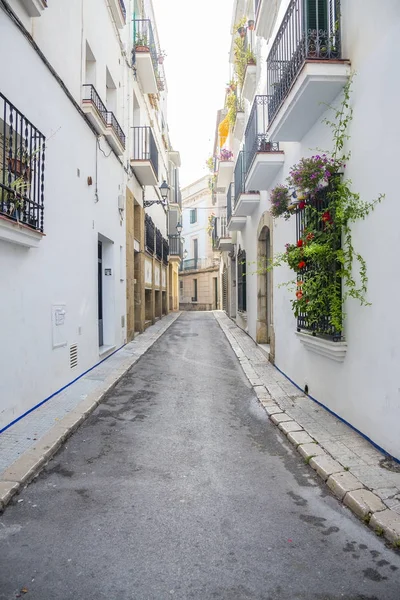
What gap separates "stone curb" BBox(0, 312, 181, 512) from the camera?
3.31 m

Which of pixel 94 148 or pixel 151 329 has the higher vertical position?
pixel 94 148

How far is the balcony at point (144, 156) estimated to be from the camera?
12173mm

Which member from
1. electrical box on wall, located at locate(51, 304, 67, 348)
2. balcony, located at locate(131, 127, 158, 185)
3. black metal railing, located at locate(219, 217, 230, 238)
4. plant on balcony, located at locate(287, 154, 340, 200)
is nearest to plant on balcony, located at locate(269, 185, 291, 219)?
plant on balcony, located at locate(287, 154, 340, 200)

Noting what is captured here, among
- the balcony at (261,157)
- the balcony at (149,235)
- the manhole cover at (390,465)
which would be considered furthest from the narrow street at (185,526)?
the balcony at (149,235)

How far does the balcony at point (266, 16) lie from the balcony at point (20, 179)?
17.9 feet

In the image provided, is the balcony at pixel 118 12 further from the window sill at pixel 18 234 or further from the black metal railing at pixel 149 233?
the window sill at pixel 18 234

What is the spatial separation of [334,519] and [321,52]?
194 inches

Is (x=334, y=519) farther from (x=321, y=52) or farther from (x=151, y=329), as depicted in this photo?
(x=151, y=329)

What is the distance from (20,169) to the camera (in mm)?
4703

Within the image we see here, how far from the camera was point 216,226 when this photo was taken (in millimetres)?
22797

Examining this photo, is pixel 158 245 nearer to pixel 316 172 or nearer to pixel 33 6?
pixel 33 6

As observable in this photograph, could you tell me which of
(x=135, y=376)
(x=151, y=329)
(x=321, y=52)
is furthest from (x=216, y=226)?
(x=321, y=52)

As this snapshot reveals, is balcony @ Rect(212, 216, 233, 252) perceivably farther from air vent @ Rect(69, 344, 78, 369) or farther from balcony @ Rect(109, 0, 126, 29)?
air vent @ Rect(69, 344, 78, 369)

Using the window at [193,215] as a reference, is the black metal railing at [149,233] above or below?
below
